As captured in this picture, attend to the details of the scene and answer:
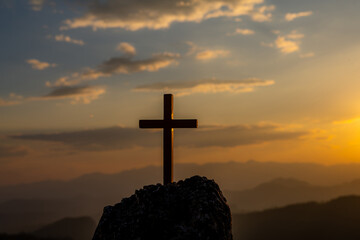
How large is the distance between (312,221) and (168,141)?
14297cm

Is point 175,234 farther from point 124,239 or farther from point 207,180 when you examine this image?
point 207,180

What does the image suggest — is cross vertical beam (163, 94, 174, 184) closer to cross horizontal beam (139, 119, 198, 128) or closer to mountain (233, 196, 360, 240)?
cross horizontal beam (139, 119, 198, 128)

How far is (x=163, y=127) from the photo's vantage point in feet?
50.3

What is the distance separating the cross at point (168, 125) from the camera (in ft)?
49.2

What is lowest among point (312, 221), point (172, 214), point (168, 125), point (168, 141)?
point (312, 221)

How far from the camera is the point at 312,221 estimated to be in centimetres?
14762

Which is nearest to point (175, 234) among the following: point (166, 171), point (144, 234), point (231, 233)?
point (144, 234)

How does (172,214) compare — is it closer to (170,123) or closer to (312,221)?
(170,123)

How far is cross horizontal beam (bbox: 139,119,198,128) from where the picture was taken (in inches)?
591

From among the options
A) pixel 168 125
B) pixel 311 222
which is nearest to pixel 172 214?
pixel 168 125

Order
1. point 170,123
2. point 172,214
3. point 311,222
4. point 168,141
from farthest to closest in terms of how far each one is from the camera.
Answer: point 311,222 < point 170,123 < point 168,141 < point 172,214

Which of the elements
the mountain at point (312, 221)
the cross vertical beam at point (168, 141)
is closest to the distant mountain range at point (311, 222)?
the mountain at point (312, 221)

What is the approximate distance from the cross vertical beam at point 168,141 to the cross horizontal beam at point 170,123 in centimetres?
9

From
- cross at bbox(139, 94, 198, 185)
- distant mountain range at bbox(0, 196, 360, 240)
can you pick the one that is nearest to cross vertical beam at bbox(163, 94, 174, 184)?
cross at bbox(139, 94, 198, 185)
